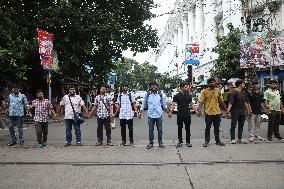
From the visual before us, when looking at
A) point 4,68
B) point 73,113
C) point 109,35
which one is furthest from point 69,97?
point 109,35

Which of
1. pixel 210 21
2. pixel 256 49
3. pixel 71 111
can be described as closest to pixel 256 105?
pixel 71 111

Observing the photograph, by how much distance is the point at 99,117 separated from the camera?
11570mm

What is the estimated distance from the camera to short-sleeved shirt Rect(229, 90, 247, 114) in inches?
447

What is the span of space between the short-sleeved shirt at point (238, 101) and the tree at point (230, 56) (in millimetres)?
21053

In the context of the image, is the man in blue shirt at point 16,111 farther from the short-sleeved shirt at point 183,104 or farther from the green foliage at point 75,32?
the green foliage at point 75,32

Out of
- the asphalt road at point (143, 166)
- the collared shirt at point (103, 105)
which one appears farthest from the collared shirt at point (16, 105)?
the collared shirt at point (103, 105)

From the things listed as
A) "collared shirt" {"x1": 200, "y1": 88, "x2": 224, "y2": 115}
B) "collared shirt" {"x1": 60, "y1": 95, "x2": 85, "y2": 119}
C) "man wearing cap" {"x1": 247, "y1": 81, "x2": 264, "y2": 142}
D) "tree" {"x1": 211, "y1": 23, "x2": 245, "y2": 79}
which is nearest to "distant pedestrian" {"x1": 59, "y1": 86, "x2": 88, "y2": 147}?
"collared shirt" {"x1": 60, "y1": 95, "x2": 85, "y2": 119}

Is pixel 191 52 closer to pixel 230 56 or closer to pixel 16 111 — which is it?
pixel 230 56

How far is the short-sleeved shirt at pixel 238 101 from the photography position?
37.2 ft

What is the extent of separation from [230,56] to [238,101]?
2158 cm

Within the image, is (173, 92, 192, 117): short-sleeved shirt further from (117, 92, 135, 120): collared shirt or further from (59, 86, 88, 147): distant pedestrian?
(59, 86, 88, 147): distant pedestrian

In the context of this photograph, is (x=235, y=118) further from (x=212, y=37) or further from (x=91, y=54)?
(x=212, y=37)

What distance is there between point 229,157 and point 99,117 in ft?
14.3

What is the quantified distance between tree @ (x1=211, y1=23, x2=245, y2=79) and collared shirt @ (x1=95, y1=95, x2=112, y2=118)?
22.0 meters
